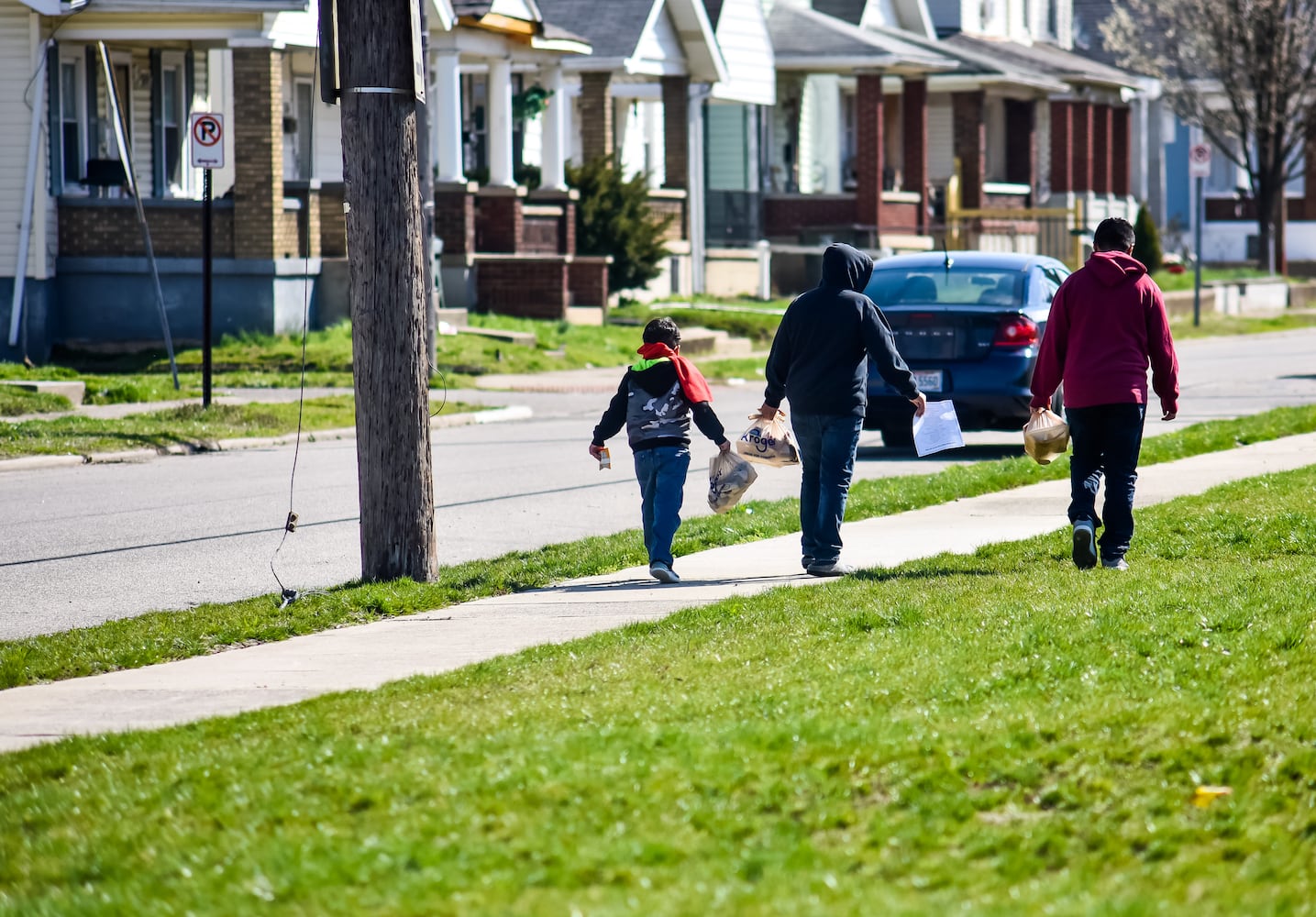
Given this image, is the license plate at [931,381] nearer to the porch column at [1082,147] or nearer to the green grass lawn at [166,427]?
the green grass lawn at [166,427]

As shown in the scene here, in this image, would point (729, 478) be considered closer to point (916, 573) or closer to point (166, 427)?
point (916, 573)

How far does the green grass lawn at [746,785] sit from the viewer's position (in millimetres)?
4723

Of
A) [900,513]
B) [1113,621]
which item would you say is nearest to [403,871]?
[1113,621]

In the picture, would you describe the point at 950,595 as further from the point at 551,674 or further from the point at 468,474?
the point at 468,474

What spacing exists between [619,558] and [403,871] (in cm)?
607

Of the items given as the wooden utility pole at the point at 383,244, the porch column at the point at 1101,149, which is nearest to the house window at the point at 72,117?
the wooden utility pole at the point at 383,244

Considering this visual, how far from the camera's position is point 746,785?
217 inches

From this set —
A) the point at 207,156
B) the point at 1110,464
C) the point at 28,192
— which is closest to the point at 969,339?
the point at 1110,464

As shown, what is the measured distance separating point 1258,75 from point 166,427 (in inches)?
1311

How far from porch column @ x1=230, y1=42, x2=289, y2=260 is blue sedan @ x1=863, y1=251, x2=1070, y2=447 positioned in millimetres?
11322

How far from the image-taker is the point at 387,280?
962 centimetres

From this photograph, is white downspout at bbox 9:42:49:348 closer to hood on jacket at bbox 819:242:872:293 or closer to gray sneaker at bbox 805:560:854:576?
hood on jacket at bbox 819:242:872:293

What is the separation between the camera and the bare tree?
43.9m

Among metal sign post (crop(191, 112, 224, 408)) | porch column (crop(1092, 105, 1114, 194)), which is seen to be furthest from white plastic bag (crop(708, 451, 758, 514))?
porch column (crop(1092, 105, 1114, 194))
